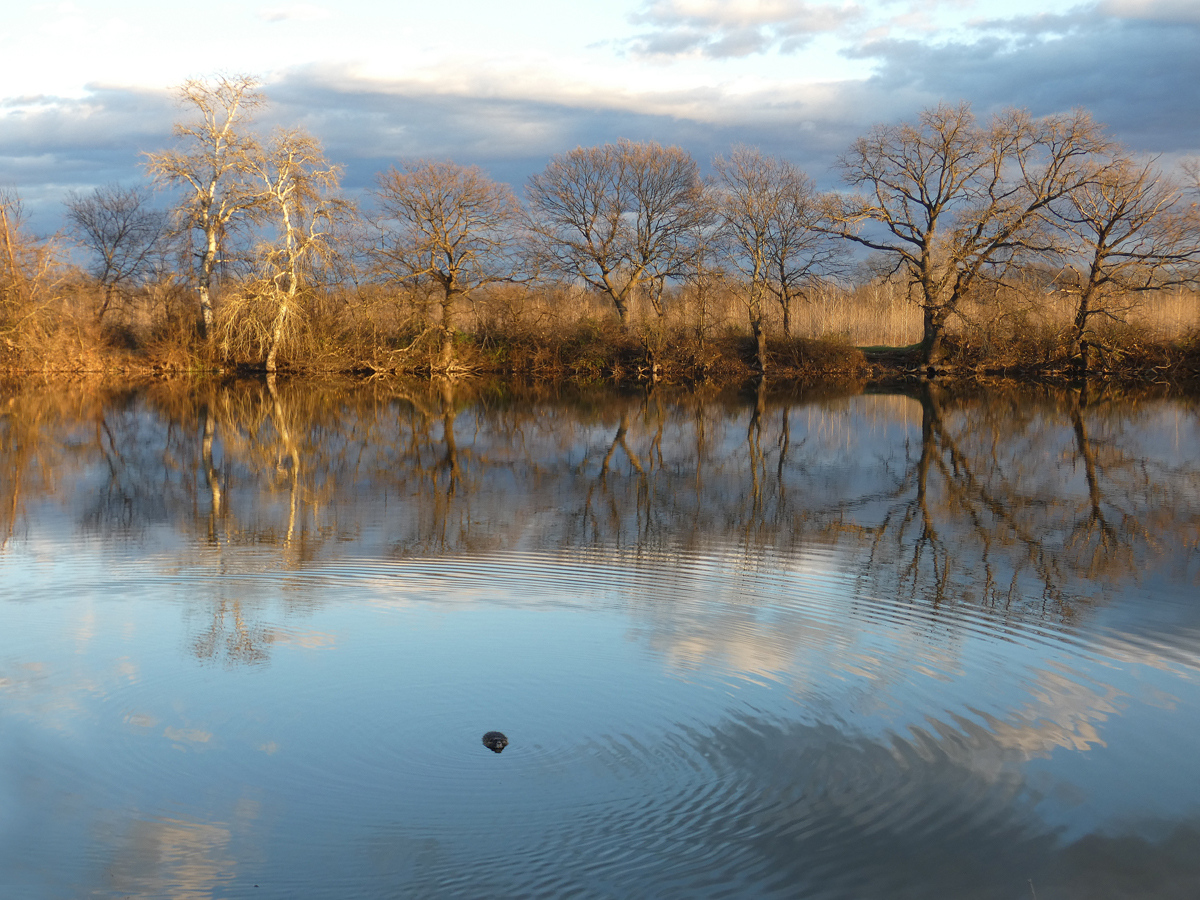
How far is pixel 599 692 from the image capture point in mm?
5855

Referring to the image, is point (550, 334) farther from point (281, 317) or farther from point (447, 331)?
point (281, 317)

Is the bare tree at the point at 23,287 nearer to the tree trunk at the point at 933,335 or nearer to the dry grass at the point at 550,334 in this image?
the dry grass at the point at 550,334

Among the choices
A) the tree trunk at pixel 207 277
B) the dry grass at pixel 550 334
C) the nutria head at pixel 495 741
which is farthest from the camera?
the dry grass at pixel 550 334

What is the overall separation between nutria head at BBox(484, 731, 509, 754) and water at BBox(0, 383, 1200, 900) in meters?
0.10

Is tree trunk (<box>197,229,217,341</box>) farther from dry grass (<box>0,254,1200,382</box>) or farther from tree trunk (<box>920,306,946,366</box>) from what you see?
tree trunk (<box>920,306,946,366</box>)

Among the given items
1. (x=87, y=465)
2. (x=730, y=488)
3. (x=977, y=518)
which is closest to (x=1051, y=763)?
(x=977, y=518)

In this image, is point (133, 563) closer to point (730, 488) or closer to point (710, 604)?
point (710, 604)

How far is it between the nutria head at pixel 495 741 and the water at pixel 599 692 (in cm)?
10

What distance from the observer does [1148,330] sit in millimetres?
38906

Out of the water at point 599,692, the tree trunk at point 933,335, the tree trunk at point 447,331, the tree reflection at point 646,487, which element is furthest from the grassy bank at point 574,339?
the water at point 599,692

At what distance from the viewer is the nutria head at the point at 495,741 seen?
508 centimetres

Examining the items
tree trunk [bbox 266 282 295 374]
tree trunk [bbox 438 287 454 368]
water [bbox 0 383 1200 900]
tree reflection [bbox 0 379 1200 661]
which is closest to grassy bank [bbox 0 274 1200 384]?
tree trunk [bbox 438 287 454 368]

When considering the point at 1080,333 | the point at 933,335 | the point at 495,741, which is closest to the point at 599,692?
the point at 495,741

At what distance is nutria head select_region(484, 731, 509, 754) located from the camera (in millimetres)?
5082
